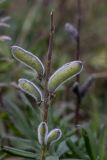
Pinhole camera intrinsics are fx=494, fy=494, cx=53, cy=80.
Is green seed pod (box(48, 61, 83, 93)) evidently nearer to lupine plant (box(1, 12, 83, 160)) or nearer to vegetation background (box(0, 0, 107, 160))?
lupine plant (box(1, 12, 83, 160))

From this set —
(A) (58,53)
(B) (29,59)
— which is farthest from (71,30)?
(A) (58,53)

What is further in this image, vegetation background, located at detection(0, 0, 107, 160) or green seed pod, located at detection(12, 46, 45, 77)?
vegetation background, located at detection(0, 0, 107, 160)

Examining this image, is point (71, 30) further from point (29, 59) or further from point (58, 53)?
point (58, 53)

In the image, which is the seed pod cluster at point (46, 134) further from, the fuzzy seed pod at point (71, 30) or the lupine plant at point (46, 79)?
the fuzzy seed pod at point (71, 30)

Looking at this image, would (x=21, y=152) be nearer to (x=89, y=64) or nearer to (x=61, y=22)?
(x=89, y=64)

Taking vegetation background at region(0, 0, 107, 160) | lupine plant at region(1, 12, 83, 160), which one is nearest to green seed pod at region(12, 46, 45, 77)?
lupine plant at region(1, 12, 83, 160)

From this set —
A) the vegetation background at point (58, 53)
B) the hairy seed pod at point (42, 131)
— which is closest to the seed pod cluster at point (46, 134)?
the hairy seed pod at point (42, 131)
